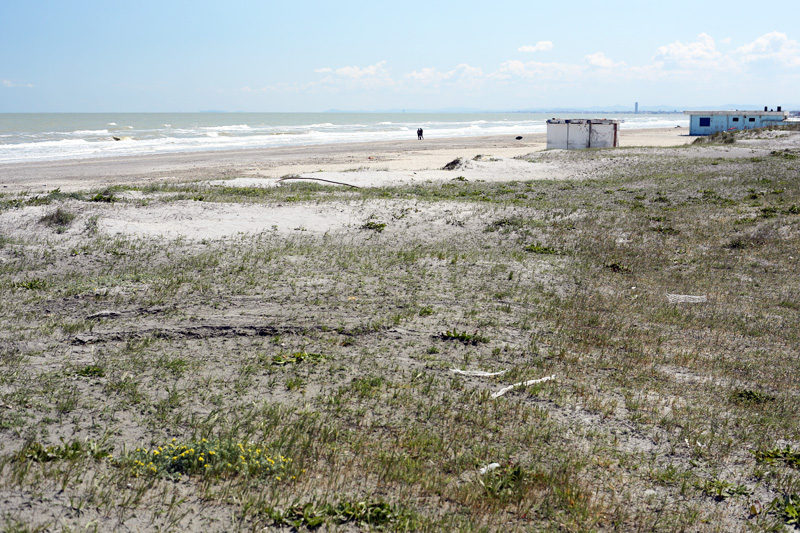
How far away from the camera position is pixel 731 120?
73.1 m

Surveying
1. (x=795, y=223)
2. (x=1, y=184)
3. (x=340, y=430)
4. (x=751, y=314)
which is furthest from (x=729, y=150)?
(x=1, y=184)

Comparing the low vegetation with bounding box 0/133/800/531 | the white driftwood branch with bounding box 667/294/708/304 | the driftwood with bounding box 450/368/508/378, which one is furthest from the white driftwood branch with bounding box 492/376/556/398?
the white driftwood branch with bounding box 667/294/708/304

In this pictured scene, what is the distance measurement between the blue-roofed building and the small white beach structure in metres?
30.0

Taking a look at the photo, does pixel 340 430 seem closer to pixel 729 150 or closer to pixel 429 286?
pixel 429 286

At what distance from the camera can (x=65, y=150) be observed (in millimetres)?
56094

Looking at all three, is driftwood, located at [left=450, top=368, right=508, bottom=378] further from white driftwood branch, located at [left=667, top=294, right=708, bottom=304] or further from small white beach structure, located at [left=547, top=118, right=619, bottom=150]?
small white beach structure, located at [left=547, top=118, right=619, bottom=150]

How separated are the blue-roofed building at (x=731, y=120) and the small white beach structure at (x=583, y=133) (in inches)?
1182

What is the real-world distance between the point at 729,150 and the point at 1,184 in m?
41.4

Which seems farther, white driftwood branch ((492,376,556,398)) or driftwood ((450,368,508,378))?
driftwood ((450,368,508,378))

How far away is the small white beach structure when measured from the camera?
44688 millimetres

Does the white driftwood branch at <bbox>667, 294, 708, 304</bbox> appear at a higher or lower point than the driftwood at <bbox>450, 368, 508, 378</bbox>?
higher

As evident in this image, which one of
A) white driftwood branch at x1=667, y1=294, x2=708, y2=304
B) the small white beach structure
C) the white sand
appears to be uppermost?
the small white beach structure

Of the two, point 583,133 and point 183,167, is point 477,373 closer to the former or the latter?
point 183,167

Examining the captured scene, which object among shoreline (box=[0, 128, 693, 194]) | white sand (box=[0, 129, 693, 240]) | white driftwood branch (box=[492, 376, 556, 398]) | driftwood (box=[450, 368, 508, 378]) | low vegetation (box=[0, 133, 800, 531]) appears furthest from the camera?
shoreline (box=[0, 128, 693, 194])
